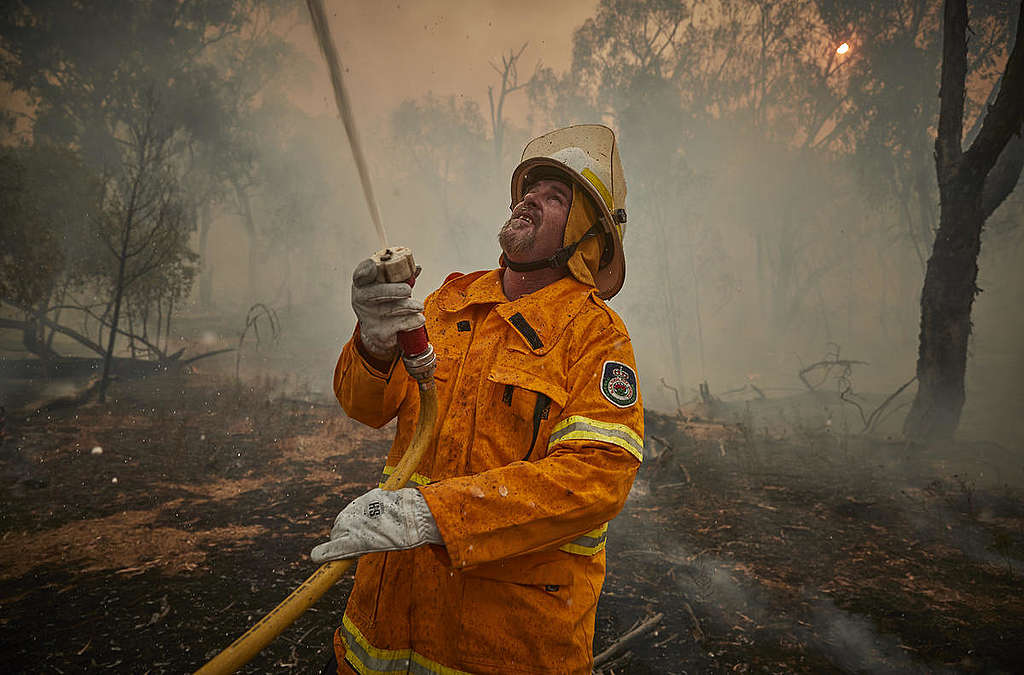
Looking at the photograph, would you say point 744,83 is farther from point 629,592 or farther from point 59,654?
point 59,654

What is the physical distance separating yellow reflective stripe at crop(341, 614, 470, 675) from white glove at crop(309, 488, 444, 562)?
1.73ft

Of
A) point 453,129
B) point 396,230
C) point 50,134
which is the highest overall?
point 453,129

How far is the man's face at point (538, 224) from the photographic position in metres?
2.07

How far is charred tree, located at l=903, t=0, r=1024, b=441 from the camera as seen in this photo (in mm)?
8562

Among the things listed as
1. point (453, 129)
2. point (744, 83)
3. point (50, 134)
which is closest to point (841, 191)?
point (744, 83)

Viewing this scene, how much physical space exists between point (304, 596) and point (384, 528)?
250 millimetres

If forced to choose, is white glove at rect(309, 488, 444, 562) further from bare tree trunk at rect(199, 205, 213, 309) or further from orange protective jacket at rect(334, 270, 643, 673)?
bare tree trunk at rect(199, 205, 213, 309)

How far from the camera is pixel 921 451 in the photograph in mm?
9352

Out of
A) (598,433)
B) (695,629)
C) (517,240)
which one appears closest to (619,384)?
(598,433)

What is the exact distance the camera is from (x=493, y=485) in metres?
1.39

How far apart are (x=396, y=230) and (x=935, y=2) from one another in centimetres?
3785

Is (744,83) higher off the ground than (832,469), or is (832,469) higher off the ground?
(744,83)

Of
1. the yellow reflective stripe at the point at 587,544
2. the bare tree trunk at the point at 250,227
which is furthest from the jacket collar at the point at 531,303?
the bare tree trunk at the point at 250,227

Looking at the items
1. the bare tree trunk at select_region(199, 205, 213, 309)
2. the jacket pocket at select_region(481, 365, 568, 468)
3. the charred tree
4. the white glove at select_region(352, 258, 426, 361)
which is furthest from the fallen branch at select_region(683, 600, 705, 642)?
the bare tree trunk at select_region(199, 205, 213, 309)
